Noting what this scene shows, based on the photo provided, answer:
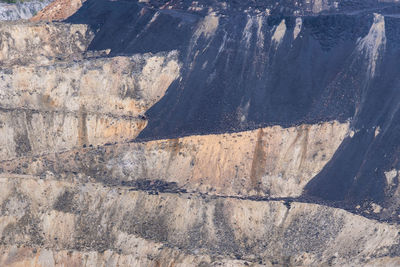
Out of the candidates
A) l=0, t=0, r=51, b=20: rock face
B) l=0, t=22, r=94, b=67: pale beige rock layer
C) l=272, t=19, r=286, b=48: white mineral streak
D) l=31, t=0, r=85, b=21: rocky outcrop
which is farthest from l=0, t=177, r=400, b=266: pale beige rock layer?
l=0, t=0, r=51, b=20: rock face

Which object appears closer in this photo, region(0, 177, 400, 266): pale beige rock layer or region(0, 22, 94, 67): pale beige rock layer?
region(0, 177, 400, 266): pale beige rock layer

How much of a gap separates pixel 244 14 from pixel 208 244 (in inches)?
622

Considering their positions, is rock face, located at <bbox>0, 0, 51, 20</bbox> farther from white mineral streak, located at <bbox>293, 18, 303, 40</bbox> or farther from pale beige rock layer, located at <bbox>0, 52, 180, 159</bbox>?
white mineral streak, located at <bbox>293, 18, 303, 40</bbox>

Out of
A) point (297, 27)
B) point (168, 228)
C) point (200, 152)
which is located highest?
point (297, 27)

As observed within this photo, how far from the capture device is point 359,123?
30.5 meters

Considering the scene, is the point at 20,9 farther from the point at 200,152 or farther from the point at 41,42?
the point at 200,152

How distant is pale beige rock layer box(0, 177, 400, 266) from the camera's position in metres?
28.2

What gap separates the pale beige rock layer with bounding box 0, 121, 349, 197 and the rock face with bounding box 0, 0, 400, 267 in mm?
60

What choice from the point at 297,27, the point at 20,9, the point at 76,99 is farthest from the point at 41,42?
the point at 297,27

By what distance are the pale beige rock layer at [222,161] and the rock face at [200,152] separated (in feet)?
0.20

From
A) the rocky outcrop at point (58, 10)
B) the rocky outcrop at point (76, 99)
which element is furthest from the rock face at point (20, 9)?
the rocky outcrop at point (76, 99)

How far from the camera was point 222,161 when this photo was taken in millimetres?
29172

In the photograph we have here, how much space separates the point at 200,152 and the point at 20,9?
1828cm

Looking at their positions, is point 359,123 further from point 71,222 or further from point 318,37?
point 71,222
